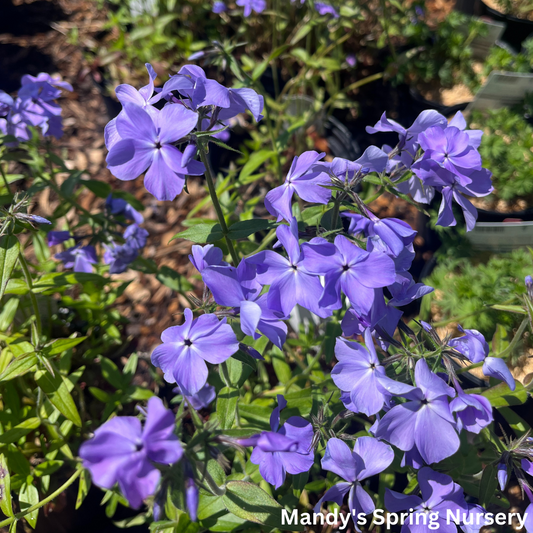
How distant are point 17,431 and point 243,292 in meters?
1.26

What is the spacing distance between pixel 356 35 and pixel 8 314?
3.82 m

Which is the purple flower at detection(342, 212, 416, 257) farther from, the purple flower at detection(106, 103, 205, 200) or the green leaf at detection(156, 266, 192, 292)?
the green leaf at detection(156, 266, 192, 292)

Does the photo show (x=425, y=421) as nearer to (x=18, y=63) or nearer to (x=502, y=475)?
(x=502, y=475)

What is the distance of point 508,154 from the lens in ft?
9.61

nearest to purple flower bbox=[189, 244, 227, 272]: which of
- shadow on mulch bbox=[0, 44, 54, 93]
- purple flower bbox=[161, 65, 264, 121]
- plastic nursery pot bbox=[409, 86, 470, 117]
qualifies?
purple flower bbox=[161, 65, 264, 121]

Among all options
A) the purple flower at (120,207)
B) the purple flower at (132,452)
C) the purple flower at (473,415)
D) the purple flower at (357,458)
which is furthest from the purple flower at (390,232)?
the purple flower at (120,207)

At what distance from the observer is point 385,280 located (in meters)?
1.04

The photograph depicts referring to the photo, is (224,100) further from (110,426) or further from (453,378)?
(453,378)

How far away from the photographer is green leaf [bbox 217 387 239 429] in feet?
4.62

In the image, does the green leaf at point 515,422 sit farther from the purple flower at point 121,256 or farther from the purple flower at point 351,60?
the purple flower at point 351,60

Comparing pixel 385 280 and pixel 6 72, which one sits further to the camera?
pixel 6 72

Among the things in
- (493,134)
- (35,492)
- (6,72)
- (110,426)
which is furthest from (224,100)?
(6,72)

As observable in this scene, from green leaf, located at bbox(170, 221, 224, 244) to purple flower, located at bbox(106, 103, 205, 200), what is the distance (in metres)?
0.32

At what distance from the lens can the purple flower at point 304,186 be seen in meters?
1.22
